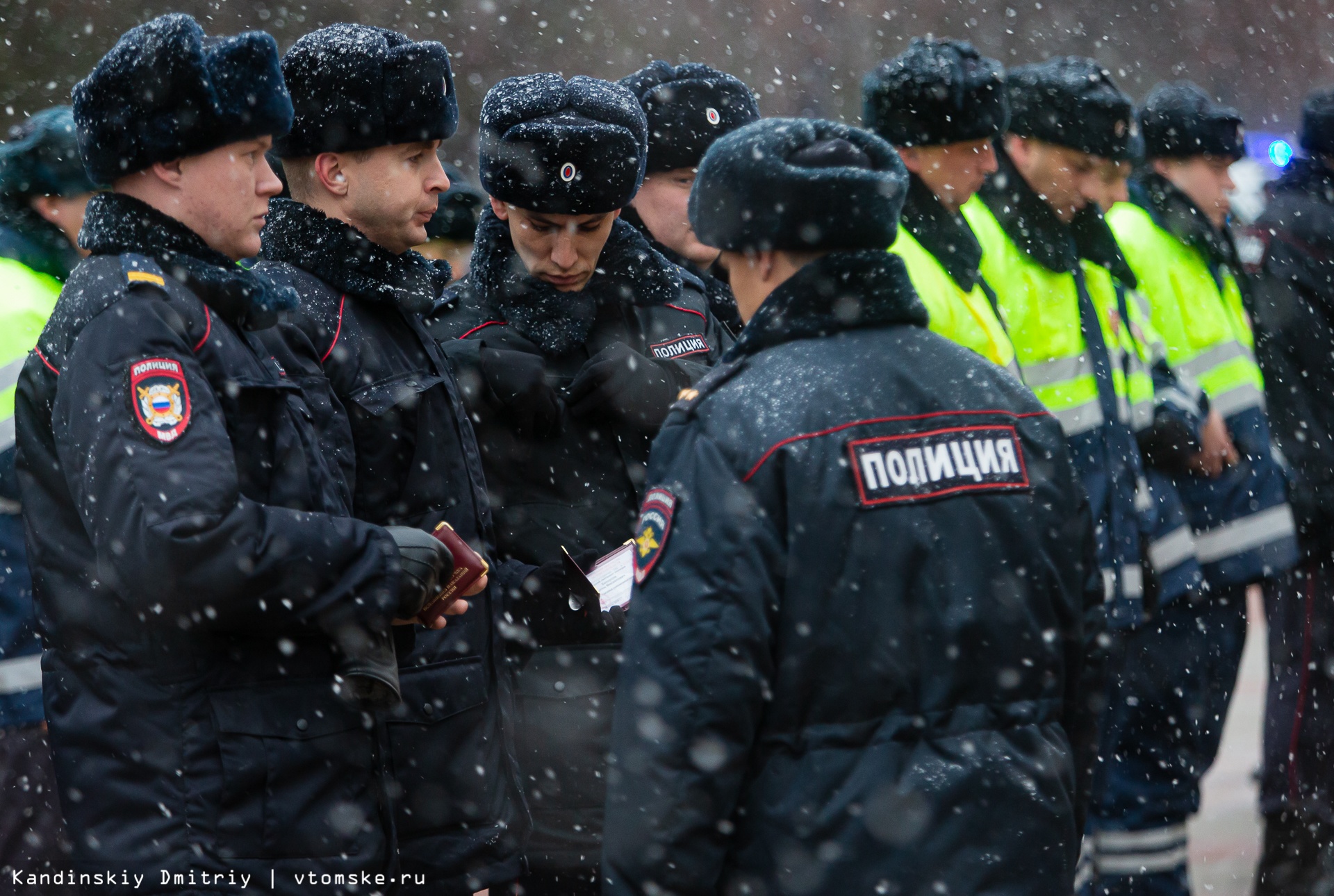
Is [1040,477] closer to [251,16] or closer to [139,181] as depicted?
[139,181]

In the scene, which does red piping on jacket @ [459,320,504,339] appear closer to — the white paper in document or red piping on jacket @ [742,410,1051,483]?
the white paper in document

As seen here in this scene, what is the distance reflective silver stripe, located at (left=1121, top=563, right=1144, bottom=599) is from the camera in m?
4.47

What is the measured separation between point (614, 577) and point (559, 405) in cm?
39

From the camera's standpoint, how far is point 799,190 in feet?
8.06

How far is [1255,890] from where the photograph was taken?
200 inches

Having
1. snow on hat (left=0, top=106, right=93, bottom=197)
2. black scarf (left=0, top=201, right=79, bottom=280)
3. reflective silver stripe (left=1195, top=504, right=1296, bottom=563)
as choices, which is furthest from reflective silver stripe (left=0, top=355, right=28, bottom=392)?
reflective silver stripe (left=1195, top=504, right=1296, bottom=563)

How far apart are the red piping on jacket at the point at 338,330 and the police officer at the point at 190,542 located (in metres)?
0.26

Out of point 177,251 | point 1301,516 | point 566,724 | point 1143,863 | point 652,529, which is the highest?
point 177,251

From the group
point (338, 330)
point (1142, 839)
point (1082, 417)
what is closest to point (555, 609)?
point (338, 330)

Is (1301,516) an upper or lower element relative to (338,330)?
lower

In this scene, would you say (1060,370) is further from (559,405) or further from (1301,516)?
(559,405)

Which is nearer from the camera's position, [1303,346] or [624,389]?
[624,389]

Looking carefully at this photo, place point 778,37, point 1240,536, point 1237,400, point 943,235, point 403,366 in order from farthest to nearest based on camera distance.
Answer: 1. point 778,37
2. point 1237,400
3. point 1240,536
4. point 943,235
5. point 403,366

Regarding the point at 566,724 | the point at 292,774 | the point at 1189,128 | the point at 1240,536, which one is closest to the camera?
the point at 292,774
